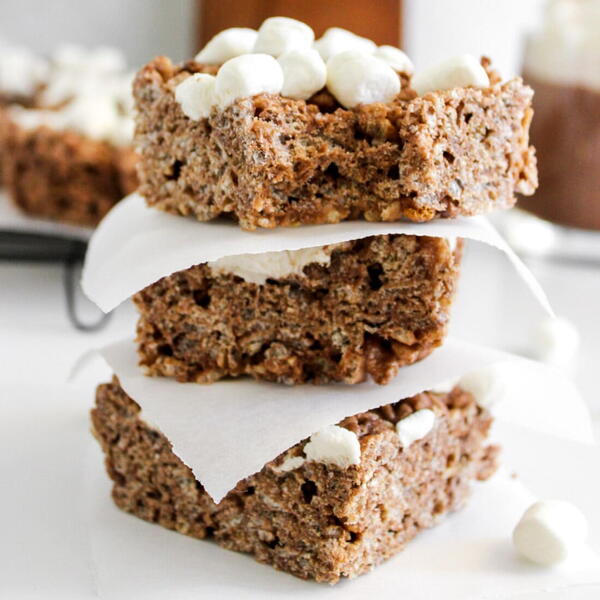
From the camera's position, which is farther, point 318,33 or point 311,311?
point 318,33

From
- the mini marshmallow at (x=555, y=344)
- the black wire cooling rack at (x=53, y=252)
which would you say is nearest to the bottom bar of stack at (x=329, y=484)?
the mini marshmallow at (x=555, y=344)

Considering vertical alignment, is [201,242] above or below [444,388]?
above

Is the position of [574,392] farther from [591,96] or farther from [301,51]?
[591,96]

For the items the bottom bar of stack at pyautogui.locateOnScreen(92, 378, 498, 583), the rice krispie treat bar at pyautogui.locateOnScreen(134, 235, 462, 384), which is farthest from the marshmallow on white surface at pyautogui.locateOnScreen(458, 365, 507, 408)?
the rice krispie treat bar at pyautogui.locateOnScreen(134, 235, 462, 384)

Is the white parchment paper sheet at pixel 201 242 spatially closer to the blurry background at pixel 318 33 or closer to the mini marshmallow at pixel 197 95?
the mini marshmallow at pixel 197 95

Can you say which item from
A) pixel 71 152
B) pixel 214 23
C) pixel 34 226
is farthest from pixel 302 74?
pixel 214 23

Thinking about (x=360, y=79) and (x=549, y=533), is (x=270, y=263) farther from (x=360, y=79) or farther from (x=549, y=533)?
(x=549, y=533)

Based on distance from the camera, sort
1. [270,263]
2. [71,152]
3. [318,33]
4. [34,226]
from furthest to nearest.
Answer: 1. [318,33]
2. [34,226]
3. [71,152]
4. [270,263]

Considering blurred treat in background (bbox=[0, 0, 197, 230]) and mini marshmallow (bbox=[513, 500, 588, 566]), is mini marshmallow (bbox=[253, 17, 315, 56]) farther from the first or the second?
blurred treat in background (bbox=[0, 0, 197, 230])
